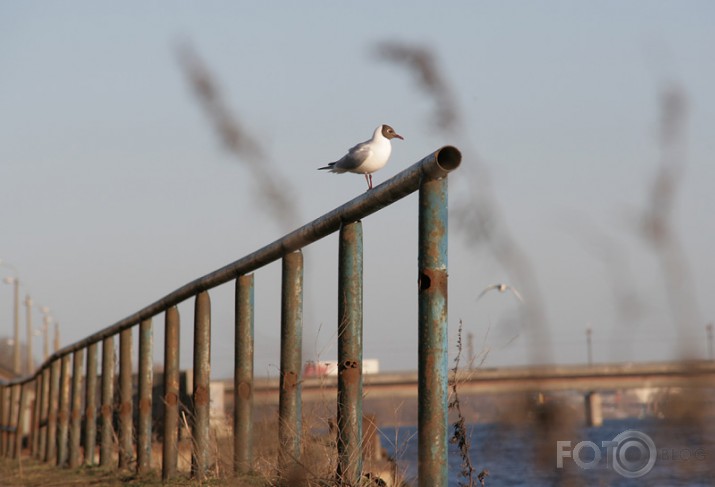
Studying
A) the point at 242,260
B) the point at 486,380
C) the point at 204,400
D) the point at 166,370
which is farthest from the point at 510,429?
the point at 486,380

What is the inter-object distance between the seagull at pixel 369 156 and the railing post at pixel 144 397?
2.77 meters

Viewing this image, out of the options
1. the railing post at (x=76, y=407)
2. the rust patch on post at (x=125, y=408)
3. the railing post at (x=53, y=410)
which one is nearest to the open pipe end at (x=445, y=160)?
the rust patch on post at (x=125, y=408)

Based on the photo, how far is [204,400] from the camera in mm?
8633

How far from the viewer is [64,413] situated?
50.2 ft

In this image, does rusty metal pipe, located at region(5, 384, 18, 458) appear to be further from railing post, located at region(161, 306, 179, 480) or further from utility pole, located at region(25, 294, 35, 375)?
utility pole, located at region(25, 294, 35, 375)

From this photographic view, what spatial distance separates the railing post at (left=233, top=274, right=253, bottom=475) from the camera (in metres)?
7.70

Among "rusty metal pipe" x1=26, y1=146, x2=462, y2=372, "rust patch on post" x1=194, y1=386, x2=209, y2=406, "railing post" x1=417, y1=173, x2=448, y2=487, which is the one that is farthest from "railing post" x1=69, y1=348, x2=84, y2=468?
"railing post" x1=417, y1=173, x2=448, y2=487

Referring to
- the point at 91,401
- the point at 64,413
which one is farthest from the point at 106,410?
the point at 64,413

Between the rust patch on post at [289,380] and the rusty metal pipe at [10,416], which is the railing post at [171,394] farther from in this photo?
the rusty metal pipe at [10,416]

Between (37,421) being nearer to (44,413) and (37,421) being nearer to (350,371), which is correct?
(44,413)

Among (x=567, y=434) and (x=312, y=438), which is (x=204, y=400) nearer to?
(x=312, y=438)

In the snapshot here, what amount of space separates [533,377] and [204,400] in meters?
3.38

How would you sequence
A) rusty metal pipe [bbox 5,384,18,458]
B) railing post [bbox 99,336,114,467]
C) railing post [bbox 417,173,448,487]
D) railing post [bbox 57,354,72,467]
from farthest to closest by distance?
rusty metal pipe [bbox 5,384,18,458]
railing post [bbox 57,354,72,467]
railing post [bbox 99,336,114,467]
railing post [bbox 417,173,448,487]

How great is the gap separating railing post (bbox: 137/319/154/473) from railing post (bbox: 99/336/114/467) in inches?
39.2
